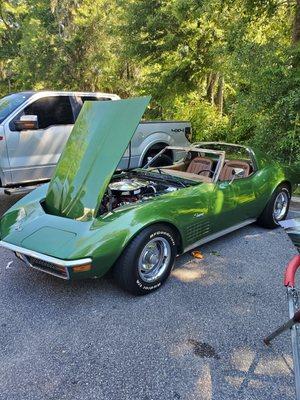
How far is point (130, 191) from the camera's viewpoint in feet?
13.1

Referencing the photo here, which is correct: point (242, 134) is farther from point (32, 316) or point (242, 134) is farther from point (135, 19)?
point (32, 316)

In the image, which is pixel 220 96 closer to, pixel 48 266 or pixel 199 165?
pixel 199 165

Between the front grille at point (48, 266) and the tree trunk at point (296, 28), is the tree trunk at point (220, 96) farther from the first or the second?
the front grille at point (48, 266)

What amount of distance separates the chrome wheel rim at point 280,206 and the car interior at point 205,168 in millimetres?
729

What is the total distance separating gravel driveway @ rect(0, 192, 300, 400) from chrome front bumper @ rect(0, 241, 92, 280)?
1.28ft

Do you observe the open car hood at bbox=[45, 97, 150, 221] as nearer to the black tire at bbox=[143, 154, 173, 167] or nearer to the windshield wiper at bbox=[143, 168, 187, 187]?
the windshield wiper at bbox=[143, 168, 187, 187]

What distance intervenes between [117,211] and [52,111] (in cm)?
372

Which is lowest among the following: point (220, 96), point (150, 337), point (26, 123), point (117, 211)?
point (150, 337)

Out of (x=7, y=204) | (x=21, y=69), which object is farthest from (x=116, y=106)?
(x=21, y=69)

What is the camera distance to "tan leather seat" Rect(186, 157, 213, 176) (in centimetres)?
498

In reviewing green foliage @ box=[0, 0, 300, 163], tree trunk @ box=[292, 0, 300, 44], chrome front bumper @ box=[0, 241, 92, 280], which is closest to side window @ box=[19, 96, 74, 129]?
chrome front bumper @ box=[0, 241, 92, 280]

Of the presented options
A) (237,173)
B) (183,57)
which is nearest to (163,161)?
(237,173)

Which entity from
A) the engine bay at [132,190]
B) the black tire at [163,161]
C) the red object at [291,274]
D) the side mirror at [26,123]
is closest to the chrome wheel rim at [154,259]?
the engine bay at [132,190]

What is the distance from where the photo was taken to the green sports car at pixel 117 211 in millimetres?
3137
